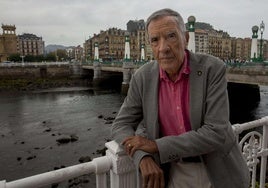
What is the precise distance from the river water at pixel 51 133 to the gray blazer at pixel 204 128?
1016 centimetres

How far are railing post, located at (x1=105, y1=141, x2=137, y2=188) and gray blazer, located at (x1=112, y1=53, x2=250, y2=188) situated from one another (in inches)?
3.8

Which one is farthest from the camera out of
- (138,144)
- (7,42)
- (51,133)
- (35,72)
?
(7,42)

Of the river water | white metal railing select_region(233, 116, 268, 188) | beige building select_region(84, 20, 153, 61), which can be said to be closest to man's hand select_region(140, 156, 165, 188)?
white metal railing select_region(233, 116, 268, 188)

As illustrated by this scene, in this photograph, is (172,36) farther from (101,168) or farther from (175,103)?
(101,168)

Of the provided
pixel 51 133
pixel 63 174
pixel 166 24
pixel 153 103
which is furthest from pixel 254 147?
pixel 51 133

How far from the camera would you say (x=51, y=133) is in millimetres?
19938

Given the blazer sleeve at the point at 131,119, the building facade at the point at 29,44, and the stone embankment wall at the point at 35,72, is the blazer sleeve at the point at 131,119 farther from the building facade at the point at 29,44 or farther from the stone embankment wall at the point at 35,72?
the building facade at the point at 29,44

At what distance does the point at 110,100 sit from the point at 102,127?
1371cm

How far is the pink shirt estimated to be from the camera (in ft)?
6.56

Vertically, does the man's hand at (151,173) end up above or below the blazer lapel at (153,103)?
below

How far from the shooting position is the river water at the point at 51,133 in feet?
45.8

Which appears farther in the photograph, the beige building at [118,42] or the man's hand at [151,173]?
the beige building at [118,42]

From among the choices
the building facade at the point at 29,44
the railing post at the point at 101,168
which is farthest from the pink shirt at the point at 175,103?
the building facade at the point at 29,44

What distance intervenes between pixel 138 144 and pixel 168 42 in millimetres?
778
